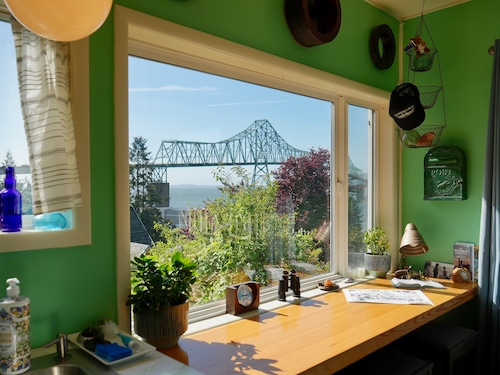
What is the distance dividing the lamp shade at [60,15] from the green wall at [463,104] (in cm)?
230

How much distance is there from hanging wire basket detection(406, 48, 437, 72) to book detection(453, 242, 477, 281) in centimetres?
111

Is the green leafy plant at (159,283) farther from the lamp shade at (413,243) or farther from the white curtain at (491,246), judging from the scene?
the white curtain at (491,246)

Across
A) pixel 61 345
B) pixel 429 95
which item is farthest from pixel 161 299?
pixel 429 95

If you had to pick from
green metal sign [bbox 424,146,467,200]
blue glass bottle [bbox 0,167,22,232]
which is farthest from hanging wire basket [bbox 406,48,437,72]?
blue glass bottle [bbox 0,167,22,232]

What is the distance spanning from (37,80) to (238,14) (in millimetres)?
956

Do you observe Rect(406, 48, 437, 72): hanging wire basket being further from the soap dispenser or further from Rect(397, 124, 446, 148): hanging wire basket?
the soap dispenser

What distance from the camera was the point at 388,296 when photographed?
227 cm

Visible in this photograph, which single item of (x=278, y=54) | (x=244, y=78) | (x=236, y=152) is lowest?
(x=236, y=152)

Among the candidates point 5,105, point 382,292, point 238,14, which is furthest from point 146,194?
point 382,292

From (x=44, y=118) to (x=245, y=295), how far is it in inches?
45.7

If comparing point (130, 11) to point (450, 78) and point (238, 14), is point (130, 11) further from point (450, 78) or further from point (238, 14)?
point (450, 78)

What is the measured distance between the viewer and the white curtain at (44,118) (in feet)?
4.16

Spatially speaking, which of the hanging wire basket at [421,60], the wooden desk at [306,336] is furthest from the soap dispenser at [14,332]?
the hanging wire basket at [421,60]

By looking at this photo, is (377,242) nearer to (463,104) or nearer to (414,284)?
(414,284)
